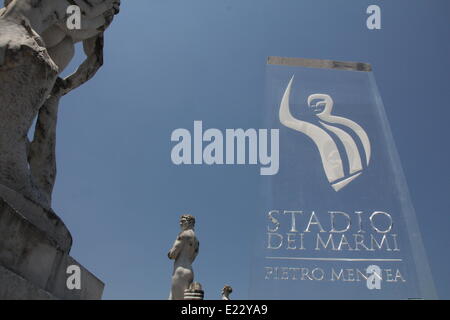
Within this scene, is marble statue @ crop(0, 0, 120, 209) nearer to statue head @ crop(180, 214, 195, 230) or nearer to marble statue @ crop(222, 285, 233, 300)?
statue head @ crop(180, 214, 195, 230)

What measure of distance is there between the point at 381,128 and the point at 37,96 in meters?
8.81

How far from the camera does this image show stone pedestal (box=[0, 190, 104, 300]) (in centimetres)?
208

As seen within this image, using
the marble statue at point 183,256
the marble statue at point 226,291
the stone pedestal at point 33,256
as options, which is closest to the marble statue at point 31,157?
the stone pedestal at point 33,256

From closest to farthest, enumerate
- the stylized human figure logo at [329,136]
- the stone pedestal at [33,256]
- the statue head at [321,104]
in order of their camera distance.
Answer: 1. the stone pedestal at [33,256]
2. the stylized human figure logo at [329,136]
3. the statue head at [321,104]

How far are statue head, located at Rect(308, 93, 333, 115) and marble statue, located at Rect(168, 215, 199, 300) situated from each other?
4.93 metres

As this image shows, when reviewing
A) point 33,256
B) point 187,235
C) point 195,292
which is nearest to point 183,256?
point 187,235

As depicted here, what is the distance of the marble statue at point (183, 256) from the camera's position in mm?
6512

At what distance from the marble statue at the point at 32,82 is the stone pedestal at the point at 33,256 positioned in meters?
0.17

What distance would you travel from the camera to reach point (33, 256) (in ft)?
7.59

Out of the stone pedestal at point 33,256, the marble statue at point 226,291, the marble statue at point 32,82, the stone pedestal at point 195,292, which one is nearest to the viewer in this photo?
the stone pedestal at point 33,256

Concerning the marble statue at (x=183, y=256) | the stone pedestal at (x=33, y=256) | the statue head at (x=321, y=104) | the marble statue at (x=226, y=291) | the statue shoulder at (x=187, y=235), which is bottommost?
the stone pedestal at (x=33, y=256)

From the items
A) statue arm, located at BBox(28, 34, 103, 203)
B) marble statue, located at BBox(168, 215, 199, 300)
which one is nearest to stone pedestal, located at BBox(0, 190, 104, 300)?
statue arm, located at BBox(28, 34, 103, 203)

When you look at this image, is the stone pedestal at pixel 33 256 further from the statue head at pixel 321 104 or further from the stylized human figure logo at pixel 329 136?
the statue head at pixel 321 104
